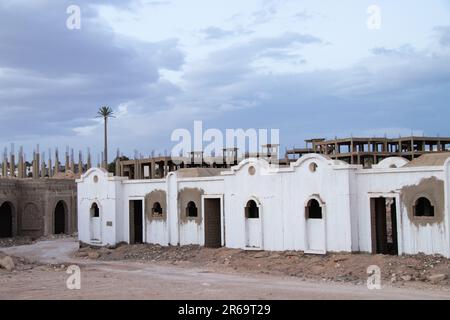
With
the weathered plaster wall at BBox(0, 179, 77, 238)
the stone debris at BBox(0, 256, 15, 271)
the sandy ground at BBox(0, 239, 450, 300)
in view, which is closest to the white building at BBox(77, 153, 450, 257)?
the sandy ground at BBox(0, 239, 450, 300)

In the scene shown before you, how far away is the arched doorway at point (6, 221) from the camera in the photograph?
43.7 meters

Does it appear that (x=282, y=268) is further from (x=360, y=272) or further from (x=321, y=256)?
(x=360, y=272)

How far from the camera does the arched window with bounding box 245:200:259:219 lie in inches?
1050

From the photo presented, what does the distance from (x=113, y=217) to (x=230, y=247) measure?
8070 mm

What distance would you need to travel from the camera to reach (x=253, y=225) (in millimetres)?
26422

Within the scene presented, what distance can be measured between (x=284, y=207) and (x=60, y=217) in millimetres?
26865

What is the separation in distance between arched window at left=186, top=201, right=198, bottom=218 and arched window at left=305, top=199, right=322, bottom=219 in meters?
6.84

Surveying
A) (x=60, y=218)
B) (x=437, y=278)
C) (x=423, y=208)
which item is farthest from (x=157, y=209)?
(x=60, y=218)

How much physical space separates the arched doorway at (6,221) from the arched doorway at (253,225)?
79.7 feet

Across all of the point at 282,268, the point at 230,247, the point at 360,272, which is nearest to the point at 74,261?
the point at 230,247

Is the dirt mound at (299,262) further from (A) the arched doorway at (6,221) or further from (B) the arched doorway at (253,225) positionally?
(A) the arched doorway at (6,221)

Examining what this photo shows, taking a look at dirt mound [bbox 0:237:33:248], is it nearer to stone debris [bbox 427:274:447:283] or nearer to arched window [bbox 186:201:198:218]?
arched window [bbox 186:201:198:218]

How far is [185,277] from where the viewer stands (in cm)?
2220

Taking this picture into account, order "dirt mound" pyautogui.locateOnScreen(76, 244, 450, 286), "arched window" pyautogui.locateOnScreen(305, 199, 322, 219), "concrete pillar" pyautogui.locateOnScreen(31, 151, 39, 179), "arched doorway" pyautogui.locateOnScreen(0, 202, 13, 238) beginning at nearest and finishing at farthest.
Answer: "dirt mound" pyautogui.locateOnScreen(76, 244, 450, 286), "arched window" pyautogui.locateOnScreen(305, 199, 322, 219), "arched doorway" pyautogui.locateOnScreen(0, 202, 13, 238), "concrete pillar" pyautogui.locateOnScreen(31, 151, 39, 179)
